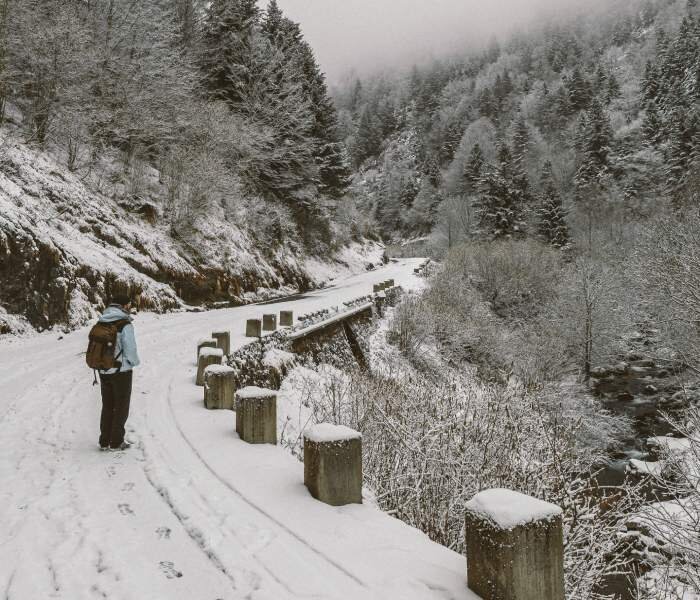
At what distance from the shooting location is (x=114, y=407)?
15.3 feet

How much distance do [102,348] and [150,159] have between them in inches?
767

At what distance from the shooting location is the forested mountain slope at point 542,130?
47438 mm

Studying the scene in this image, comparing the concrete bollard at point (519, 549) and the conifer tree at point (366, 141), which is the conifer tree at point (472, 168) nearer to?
the conifer tree at point (366, 141)

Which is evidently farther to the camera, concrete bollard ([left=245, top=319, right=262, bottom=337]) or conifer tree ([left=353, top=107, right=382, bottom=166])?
conifer tree ([left=353, top=107, right=382, bottom=166])

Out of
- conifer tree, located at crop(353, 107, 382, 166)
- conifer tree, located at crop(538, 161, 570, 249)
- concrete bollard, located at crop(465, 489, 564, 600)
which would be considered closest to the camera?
concrete bollard, located at crop(465, 489, 564, 600)

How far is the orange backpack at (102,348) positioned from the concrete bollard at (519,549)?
377 centimetres

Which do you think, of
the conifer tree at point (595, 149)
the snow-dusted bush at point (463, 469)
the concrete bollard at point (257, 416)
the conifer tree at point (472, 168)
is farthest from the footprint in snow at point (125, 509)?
the conifer tree at point (472, 168)

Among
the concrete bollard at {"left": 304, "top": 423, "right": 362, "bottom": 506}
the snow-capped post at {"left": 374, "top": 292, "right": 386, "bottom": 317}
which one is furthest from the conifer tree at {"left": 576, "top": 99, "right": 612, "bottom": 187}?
the concrete bollard at {"left": 304, "top": 423, "right": 362, "bottom": 506}

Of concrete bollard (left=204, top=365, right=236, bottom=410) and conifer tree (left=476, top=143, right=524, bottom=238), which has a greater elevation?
conifer tree (left=476, top=143, right=524, bottom=238)

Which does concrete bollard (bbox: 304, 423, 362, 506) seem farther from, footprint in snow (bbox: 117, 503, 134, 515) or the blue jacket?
the blue jacket

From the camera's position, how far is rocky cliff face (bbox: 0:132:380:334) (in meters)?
10.7

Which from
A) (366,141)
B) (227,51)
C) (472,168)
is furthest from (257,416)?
(366,141)

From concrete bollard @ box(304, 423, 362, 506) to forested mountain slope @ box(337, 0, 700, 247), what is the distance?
3222 cm

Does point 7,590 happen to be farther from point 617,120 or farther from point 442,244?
point 617,120
